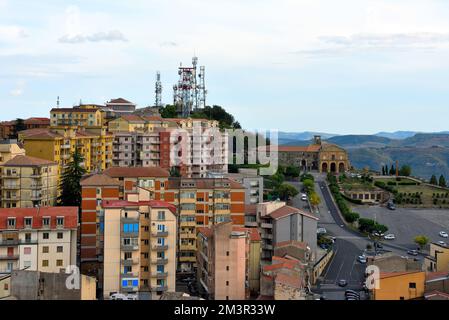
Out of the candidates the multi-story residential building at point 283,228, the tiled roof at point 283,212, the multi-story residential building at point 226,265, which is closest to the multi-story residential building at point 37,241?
the multi-story residential building at point 226,265

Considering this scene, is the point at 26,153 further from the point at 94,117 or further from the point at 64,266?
the point at 64,266

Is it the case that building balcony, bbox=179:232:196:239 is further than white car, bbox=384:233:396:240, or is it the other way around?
white car, bbox=384:233:396:240

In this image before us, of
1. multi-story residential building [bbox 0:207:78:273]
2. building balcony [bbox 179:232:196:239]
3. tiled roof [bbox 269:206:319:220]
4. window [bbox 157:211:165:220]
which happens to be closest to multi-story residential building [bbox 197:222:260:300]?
window [bbox 157:211:165:220]

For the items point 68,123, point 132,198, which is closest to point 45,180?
point 132,198

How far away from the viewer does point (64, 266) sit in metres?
19.3

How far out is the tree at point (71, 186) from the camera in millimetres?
25344

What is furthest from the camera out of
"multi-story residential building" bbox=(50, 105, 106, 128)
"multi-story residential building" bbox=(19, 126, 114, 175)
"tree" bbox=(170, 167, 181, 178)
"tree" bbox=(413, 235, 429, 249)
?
"multi-story residential building" bbox=(50, 105, 106, 128)

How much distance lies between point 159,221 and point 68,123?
18744 millimetres

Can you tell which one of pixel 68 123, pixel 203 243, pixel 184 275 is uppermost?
pixel 68 123

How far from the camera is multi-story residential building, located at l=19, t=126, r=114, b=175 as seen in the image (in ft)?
95.5

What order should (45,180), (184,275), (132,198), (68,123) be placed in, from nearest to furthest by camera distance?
(132,198), (184,275), (45,180), (68,123)

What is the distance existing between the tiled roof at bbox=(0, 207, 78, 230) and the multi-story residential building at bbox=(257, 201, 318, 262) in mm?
7644

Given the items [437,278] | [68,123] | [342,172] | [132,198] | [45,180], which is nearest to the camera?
[437,278]

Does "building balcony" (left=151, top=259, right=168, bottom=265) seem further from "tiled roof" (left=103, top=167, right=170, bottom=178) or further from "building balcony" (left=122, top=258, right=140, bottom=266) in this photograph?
"tiled roof" (left=103, top=167, right=170, bottom=178)
